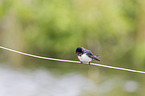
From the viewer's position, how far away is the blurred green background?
8.70 meters

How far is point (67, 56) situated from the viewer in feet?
31.8

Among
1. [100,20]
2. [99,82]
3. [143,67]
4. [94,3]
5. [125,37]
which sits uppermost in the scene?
[94,3]

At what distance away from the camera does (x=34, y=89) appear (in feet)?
29.1

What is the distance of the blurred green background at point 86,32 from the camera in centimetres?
870

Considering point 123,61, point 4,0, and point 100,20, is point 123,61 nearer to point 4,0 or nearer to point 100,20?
point 100,20

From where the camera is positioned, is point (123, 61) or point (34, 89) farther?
point (123, 61)

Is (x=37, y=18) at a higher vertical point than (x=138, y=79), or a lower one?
higher

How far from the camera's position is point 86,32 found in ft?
30.1

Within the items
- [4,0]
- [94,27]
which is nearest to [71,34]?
[94,27]

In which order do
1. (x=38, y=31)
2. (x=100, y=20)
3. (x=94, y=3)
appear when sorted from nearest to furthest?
1. (x=94, y=3)
2. (x=100, y=20)
3. (x=38, y=31)

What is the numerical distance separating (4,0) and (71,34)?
2508mm

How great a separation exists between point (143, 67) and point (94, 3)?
288 cm

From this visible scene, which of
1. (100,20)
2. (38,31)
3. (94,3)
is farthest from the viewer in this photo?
(38,31)

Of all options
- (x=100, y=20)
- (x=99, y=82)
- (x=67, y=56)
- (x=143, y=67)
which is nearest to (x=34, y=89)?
(x=67, y=56)
